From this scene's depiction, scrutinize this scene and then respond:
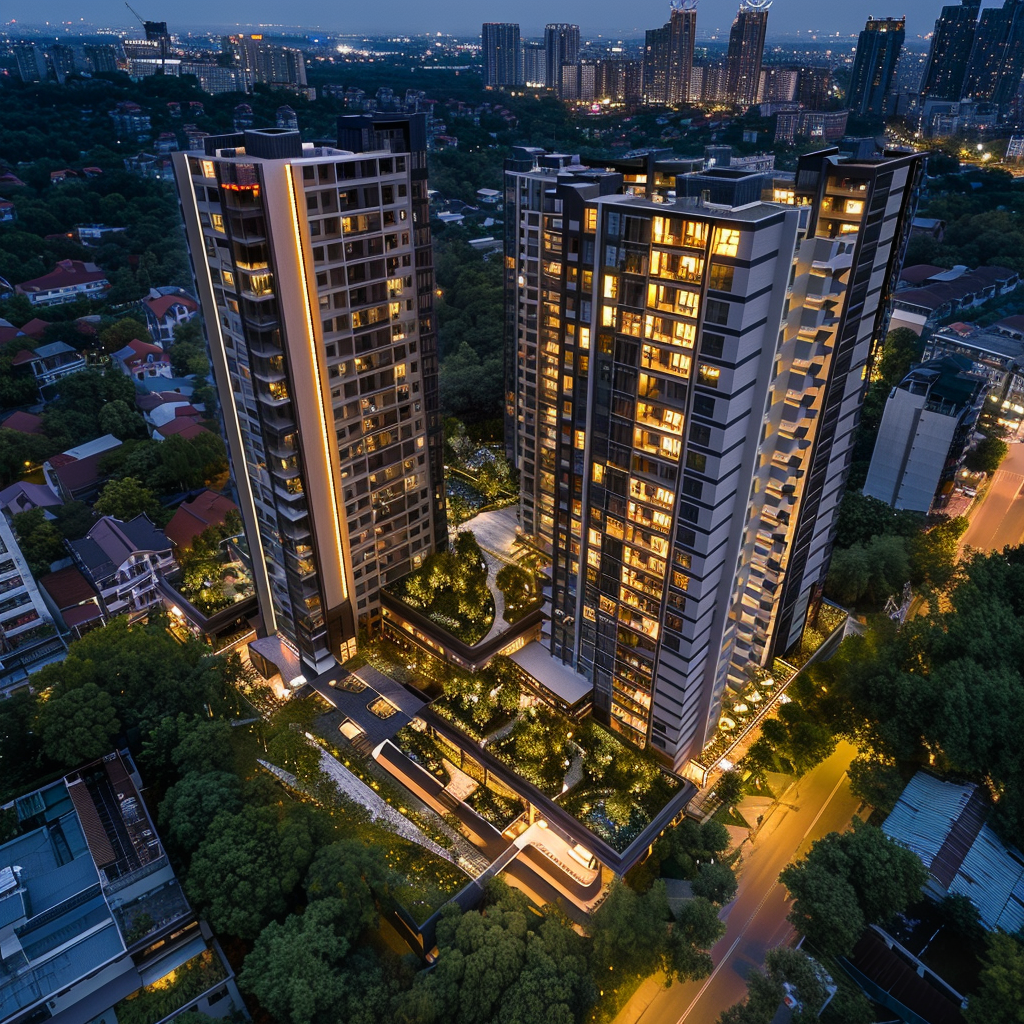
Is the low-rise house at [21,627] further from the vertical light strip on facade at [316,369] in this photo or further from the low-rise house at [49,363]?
the low-rise house at [49,363]

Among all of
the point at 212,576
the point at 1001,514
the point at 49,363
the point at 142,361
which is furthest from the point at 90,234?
the point at 1001,514

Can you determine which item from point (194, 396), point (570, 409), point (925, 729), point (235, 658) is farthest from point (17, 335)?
point (925, 729)

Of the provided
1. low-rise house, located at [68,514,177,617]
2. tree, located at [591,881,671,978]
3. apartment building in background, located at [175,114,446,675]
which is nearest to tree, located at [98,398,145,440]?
low-rise house, located at [68,514,177,617]

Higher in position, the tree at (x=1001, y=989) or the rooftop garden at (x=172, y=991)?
the tree at (x=1001, y=989)

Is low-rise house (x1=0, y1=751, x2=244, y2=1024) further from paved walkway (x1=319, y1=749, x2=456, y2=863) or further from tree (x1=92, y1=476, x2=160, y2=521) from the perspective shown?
tree (x1=92, y1=476, x2=160, y2=521)

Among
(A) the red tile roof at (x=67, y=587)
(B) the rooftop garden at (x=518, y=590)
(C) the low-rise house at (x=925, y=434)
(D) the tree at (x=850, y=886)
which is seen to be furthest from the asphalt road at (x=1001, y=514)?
(A) the red tile roof at (x=67, y=587)

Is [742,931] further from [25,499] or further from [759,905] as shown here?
[25,499]
